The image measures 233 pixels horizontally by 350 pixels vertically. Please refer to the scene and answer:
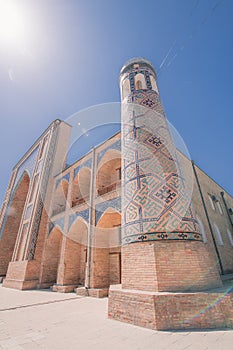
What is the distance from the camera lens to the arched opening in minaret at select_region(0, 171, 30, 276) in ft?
40.6

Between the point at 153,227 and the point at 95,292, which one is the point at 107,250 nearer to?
the point at 95,292

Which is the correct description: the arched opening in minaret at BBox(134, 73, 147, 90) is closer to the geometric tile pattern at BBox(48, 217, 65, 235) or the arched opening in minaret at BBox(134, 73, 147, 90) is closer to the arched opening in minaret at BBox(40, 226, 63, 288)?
the geometric tile pattern at BBox(48, 217, 65, 235)

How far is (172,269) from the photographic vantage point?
2920 mm

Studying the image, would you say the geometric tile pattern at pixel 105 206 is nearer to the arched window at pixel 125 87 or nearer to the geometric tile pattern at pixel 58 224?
the geometric tile pattern at pixel 58 224

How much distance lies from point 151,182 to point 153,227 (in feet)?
3.06

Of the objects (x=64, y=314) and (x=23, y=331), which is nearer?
(x=23, y=331)

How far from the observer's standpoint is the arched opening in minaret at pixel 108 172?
8.18m


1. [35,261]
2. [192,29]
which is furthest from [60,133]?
[192,29]

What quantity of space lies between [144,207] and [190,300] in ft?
5.25

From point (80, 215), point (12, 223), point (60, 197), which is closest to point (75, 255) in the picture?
point (80, 215)

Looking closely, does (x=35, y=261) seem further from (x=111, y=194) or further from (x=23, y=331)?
(x=23, y=331)

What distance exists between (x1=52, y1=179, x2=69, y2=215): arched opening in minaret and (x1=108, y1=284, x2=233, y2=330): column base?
8.49m

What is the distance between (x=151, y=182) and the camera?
3.80 m

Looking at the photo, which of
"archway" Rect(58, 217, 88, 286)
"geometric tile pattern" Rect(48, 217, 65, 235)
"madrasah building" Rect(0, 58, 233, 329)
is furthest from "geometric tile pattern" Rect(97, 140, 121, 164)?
"geometric tile pattern" Rect(48, 217, 65, 235)
